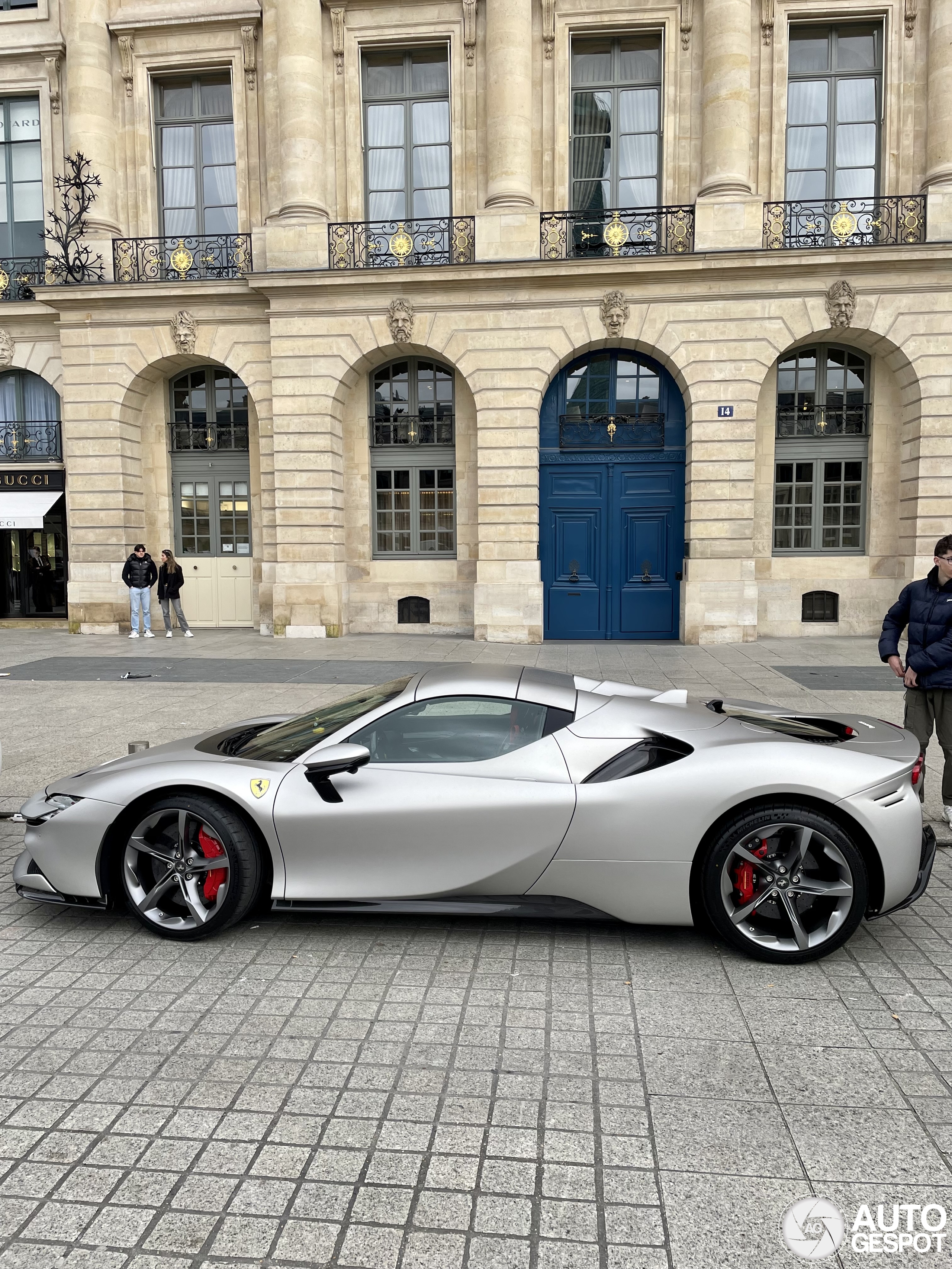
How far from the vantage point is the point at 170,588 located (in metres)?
18.2

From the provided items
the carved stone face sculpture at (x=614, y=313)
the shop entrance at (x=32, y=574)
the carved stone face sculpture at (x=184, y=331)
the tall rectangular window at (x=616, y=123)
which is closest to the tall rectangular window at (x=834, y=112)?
the tall rectangular window at (x=616, y=123)

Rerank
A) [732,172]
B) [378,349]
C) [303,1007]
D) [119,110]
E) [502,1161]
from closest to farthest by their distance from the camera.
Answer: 1. [502,1161]
2. [303,1007]
3. [732,172]
4. [378,349]
5. [119,110]

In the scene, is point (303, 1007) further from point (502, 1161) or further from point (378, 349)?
point (378, 349)

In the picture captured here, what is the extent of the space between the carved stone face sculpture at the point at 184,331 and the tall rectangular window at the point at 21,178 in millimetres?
4659

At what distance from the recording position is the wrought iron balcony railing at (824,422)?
1770 cm

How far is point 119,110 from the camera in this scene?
19.1 m

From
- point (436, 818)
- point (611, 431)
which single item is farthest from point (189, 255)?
point (436, 818)

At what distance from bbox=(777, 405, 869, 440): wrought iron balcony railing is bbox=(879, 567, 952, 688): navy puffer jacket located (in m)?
12.7

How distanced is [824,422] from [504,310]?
22.9ft

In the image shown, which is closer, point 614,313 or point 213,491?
point 614,313

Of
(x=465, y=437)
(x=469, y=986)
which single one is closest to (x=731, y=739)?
(x=469, y=986)

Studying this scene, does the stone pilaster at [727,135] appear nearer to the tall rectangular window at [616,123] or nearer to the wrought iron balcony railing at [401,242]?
the tall rectangular window at [616,123]

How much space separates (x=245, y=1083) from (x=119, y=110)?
72.2 feet

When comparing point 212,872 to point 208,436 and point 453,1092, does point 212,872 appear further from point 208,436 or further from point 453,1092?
point 208,436
